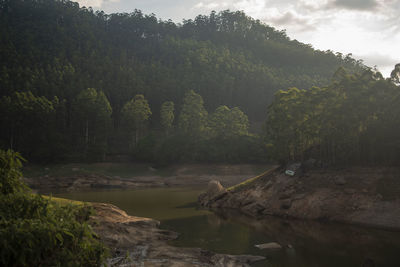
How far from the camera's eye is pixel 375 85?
42.1 meters

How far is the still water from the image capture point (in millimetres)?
23234

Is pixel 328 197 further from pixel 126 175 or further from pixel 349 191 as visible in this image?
pixel 126 175

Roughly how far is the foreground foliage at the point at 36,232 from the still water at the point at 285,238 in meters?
15.4

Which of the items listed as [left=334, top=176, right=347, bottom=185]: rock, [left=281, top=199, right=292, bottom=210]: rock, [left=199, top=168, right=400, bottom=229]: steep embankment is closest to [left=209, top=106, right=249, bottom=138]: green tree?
[left=199, top=168, right=400, bottom=229]: steep embankment

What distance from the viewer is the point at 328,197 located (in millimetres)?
39188

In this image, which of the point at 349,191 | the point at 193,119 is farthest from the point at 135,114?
the point at 349,191

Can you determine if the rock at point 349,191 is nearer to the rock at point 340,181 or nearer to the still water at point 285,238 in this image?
the rock at point 340,181

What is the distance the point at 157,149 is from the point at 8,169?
82.5 m

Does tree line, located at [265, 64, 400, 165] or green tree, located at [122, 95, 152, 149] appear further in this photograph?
green tree, located at [122, 95, 152, 149]

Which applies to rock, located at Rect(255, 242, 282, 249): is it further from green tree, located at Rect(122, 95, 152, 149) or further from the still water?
green tree, located at Rect(122, 95, 152, 149)

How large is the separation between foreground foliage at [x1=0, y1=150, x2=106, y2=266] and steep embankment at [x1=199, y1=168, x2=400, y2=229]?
107 feet

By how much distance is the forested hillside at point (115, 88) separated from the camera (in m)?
91.3

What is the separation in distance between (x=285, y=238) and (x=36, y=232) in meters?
24.8

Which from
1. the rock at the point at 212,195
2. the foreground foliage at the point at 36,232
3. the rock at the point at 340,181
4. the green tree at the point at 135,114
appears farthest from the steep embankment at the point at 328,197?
the green tree at the point at 135,114
